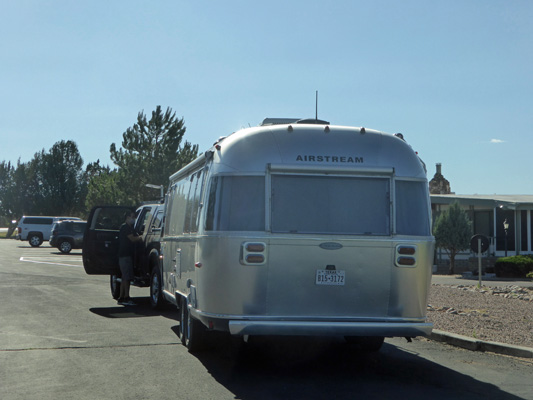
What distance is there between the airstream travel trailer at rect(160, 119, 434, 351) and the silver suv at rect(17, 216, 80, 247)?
44363 mm

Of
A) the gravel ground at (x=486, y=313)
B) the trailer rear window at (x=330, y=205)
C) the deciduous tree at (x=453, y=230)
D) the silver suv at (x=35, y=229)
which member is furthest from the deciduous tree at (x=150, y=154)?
the trailer rear window at (x=330, y=205)

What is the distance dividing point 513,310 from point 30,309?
967 cm

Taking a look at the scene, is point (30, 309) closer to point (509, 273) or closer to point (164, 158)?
point (509, 273)

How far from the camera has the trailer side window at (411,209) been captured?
814cm

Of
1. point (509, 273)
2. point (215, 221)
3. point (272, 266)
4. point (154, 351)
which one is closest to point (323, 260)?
point (272, 266)

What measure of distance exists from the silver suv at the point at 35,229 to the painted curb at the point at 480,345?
4268 cm

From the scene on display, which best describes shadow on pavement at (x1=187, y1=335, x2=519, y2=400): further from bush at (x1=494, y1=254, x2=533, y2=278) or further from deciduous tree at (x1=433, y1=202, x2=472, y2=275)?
deciduous tree at (x1=433, y1=202, x2=472, y2=275)

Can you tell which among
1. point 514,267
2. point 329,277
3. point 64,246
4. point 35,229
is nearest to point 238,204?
point 329,277

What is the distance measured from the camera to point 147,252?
50.2ft

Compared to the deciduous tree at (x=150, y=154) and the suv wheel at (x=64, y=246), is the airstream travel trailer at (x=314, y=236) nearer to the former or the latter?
the suv wheel at (x=64, y=246)

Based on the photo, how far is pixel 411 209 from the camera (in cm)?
821

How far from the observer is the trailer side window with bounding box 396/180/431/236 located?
26.7ft

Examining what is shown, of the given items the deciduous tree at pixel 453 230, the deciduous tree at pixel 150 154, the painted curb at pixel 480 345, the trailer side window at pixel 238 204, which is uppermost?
the deciduous tree at pixel 150 154

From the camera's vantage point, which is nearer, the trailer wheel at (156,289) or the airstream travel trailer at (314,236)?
the airstream travel trailer at (314,236)
